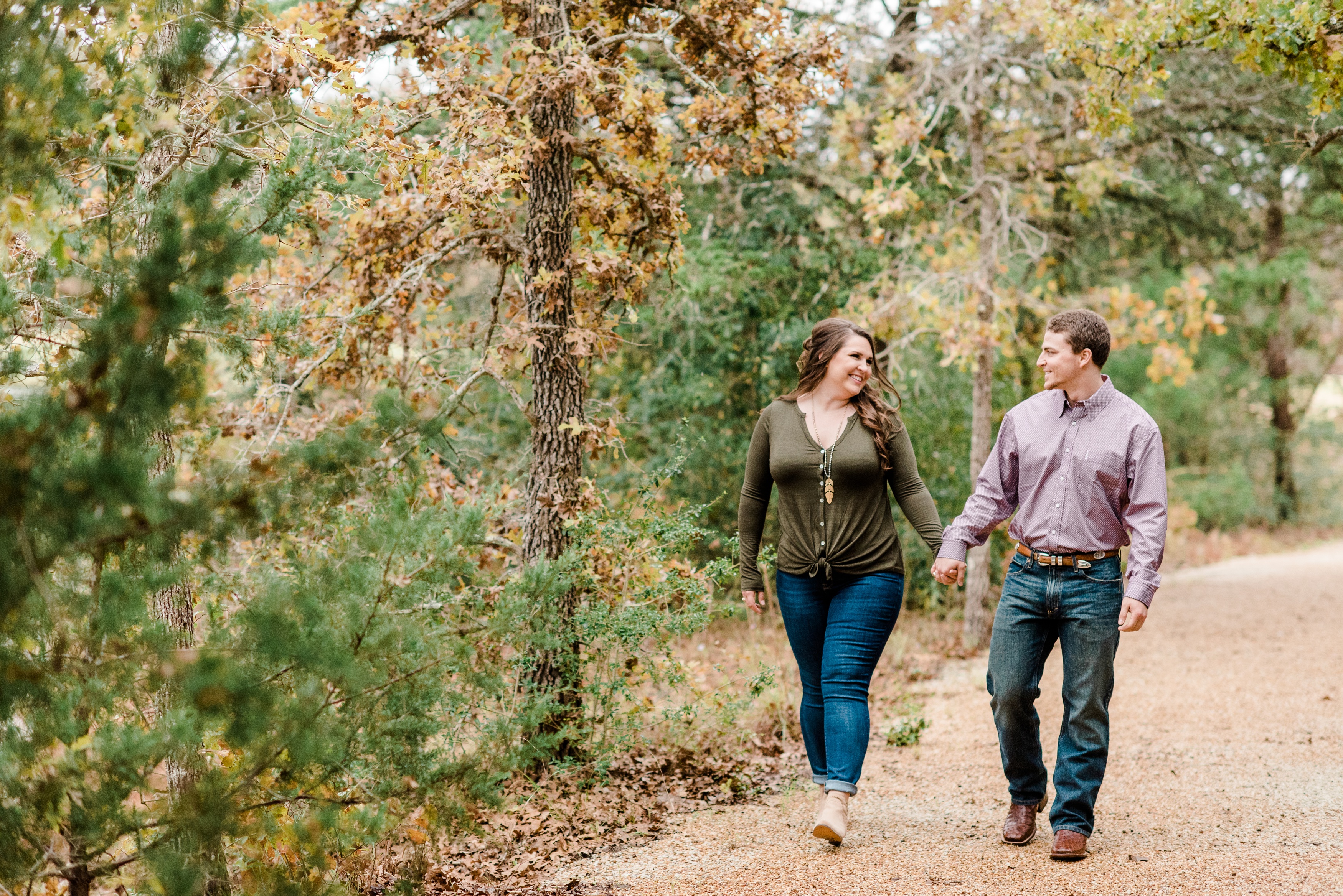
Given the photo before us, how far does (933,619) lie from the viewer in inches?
397

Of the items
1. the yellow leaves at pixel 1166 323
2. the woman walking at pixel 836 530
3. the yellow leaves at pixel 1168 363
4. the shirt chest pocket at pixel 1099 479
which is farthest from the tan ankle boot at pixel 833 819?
the yellow leaves at pixel 1168 363

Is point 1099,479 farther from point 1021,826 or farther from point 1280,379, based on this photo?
point 1280,379

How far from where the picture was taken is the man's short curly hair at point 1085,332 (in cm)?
391

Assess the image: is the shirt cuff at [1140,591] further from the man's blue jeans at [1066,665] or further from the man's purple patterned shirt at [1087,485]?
the man's blue jeans at [1066,665]

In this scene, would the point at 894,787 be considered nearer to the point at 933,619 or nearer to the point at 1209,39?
the point at 1209,39

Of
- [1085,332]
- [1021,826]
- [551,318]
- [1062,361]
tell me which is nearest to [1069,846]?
[1021,826]

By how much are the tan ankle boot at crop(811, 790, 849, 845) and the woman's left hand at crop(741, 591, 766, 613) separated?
0.76m

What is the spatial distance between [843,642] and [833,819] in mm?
636

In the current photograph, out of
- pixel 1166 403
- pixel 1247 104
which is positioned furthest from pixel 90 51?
pixel 1166 403

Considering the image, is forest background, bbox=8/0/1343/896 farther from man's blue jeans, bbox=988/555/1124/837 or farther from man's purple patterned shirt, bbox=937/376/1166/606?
man's purple patterned shirt, bbox=937/376/1166/606

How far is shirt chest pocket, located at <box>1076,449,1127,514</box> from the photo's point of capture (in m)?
3.80

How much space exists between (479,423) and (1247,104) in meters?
7.42

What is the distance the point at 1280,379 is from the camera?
66.0ft

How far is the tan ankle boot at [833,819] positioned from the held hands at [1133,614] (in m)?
1.18
